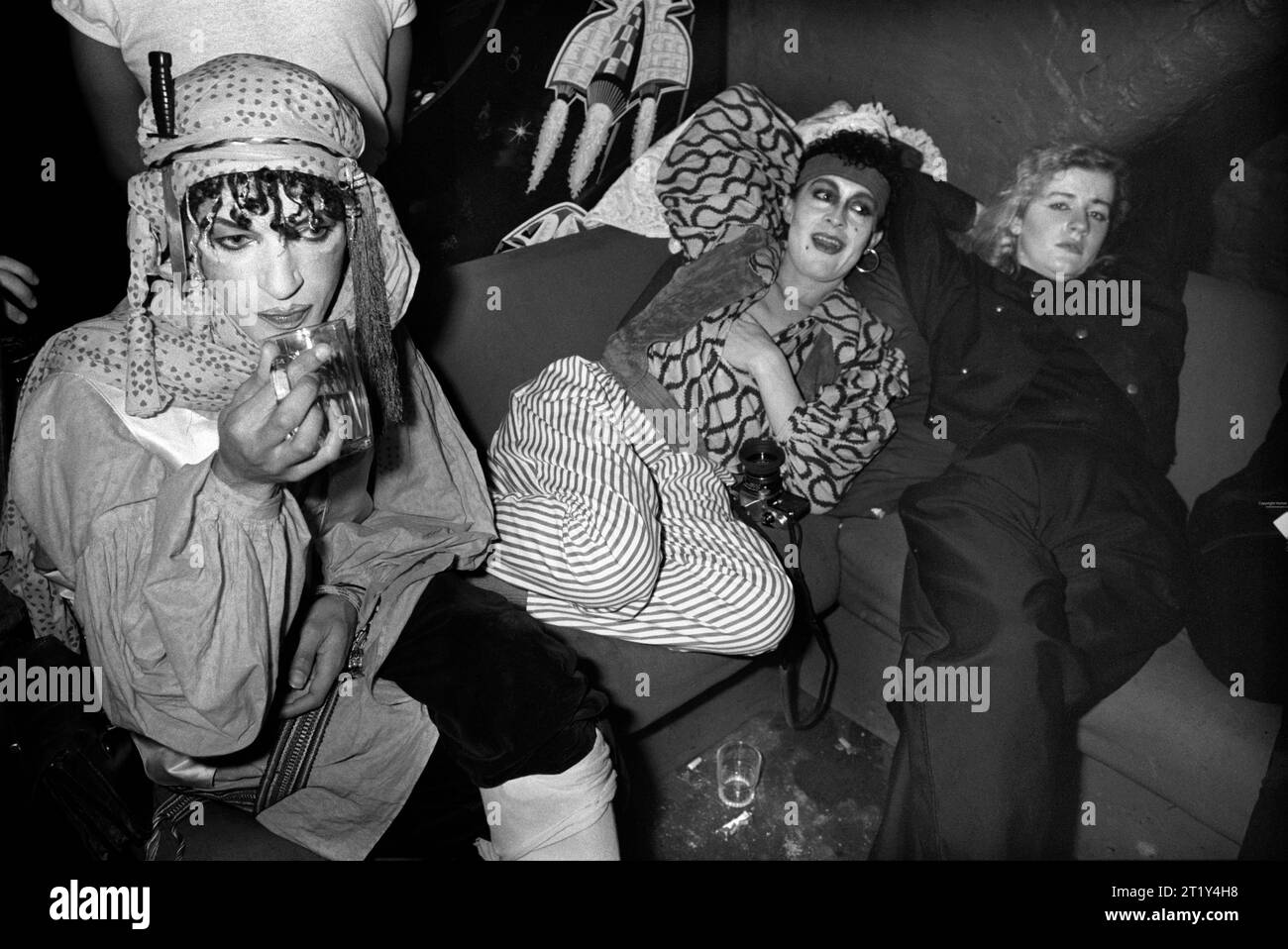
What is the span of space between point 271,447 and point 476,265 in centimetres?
54

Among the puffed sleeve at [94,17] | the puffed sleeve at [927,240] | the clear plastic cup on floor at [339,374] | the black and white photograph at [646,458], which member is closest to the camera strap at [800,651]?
the black and white photograph at [646,458]

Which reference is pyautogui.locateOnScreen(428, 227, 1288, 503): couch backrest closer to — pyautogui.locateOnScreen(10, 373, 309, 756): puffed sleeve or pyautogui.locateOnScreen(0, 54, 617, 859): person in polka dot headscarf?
pyautogui.locateOnScreen(0, 54, 617, 859): person in polka dot headscarf

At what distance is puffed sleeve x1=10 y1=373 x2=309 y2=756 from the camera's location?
82 cm

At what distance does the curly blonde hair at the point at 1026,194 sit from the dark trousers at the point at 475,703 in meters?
0.75

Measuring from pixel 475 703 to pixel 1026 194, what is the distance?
91cm

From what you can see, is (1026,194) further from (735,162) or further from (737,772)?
(737,772)

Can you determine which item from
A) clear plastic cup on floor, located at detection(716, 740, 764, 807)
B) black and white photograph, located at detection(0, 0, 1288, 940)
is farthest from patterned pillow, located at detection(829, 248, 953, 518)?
clear plastic cup on floor, located at detection(716, 740, 764, 807)

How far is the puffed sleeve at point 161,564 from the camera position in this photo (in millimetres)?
818

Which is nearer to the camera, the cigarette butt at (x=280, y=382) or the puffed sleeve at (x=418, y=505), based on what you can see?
the cigarette butt at (x=280, y=382)

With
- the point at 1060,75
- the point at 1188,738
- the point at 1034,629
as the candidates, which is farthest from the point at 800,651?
the point at 1060,75

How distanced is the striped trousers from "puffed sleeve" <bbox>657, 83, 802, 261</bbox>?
269 millimetres

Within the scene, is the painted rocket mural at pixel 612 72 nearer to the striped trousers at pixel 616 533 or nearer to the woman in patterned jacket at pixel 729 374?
the woman in patterned jacket at pixel 729 374
